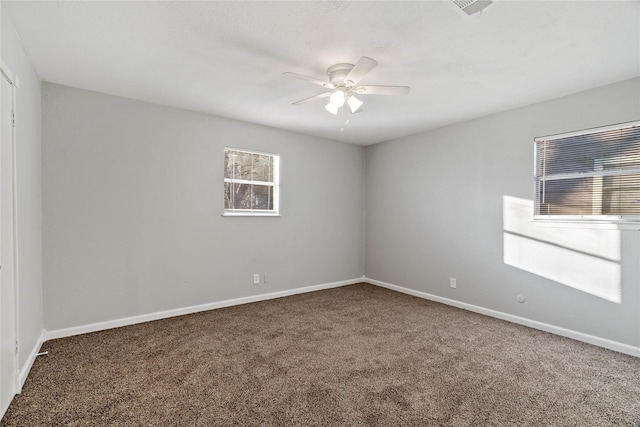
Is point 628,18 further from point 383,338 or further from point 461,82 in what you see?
point 383,338

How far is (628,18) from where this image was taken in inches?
77.0

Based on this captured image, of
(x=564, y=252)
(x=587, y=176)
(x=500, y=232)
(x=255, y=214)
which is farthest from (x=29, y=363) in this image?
(x=587, y=176)

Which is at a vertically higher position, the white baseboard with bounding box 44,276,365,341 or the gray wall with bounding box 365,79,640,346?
the gray wall with bounding box 365,79,640,346

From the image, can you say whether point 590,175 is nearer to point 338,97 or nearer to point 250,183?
point 338,97

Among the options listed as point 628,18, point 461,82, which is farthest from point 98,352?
point 628,18

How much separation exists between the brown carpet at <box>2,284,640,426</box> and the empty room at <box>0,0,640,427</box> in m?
0.02

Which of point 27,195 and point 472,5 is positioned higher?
point 472,5

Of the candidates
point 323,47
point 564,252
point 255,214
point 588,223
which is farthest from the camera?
point 255,214

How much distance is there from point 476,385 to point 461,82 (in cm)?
254

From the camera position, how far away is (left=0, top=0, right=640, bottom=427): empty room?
200 cm

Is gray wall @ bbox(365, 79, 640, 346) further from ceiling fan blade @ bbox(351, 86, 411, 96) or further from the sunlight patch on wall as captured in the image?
ceiling fan blade @ bbox(351, 86, 411, 96)

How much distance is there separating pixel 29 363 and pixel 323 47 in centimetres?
330

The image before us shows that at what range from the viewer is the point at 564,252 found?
3232mm

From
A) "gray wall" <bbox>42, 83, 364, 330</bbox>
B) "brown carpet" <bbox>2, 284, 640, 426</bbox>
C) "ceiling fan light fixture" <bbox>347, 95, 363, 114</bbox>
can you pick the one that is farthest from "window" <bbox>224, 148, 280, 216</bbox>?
"ceiling fan light fixture" <bbox>347, 95, 363, 114</bbox>
